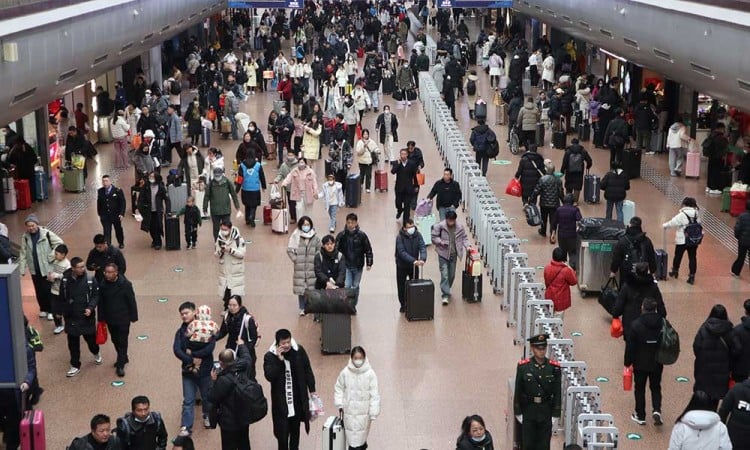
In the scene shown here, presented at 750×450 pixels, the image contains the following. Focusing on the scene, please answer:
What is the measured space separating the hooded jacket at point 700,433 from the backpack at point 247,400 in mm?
3580

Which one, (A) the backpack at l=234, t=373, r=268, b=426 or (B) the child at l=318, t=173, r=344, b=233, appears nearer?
(A) the backpack at l=234, t=373, r=268, b=426

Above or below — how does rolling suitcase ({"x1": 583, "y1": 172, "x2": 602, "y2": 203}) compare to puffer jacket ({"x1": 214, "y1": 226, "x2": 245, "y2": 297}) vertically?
below

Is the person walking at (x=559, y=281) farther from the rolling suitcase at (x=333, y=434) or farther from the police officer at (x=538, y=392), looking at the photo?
the rolling suitcase at (x=333, y=434)

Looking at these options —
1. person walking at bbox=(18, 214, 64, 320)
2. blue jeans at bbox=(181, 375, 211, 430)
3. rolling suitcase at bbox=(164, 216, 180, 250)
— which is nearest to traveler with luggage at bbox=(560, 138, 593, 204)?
rolling suitcase at bbox=(164, 216, 180, 250)

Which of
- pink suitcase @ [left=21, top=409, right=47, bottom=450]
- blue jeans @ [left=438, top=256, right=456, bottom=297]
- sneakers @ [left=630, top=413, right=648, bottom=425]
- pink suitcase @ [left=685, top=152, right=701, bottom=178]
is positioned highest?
pink suitcase @ [left=21, top=409, right=47, bottom=450]

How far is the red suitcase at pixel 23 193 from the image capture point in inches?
895

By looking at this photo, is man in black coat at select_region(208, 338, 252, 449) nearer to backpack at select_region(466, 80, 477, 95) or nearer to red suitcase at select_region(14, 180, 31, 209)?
red suitcase at select_region(14, 180, 31, 209)

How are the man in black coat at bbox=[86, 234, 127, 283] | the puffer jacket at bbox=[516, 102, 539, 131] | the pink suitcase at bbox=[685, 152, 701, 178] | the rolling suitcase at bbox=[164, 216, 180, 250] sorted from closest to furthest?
the man in black coat at bbox=[86, 234, 127, 283], the rolling suitcase at bbox=[164, 216, 180, 250], the pink suitcase at bbox=[685, 152, 701, 178], the puffer jacket at bbox=[516, 102, 539, 131]

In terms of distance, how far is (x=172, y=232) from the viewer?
1975 centimetres

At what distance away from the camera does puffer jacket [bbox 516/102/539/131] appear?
27609 mm

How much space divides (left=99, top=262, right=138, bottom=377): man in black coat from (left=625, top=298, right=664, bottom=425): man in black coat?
554 centimetres

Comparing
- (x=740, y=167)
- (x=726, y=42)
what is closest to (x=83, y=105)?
(x=740, y=167)

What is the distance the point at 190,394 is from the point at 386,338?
3759mm

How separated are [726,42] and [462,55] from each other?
26.5m
